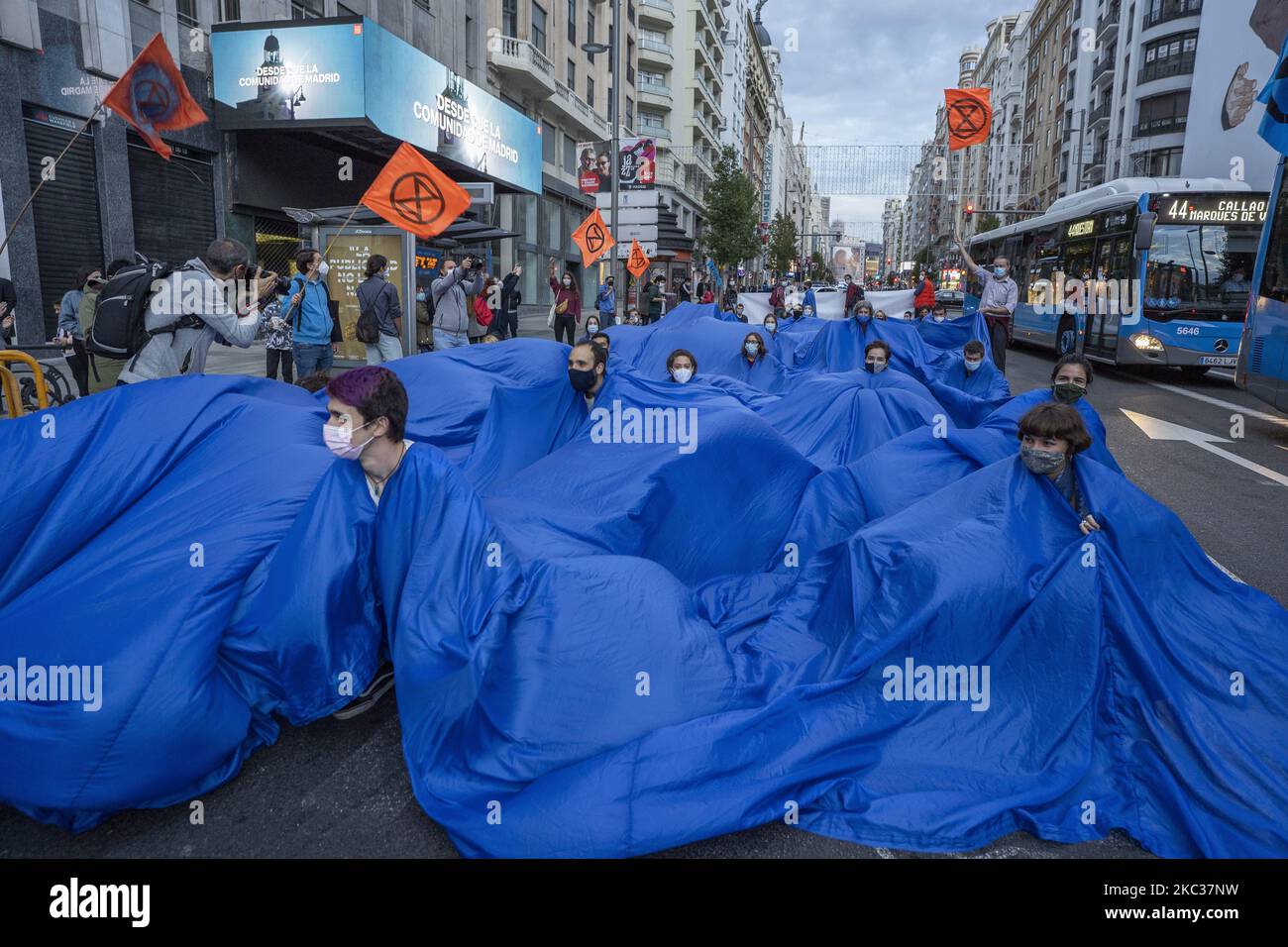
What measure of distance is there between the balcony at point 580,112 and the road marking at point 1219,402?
2317 cm

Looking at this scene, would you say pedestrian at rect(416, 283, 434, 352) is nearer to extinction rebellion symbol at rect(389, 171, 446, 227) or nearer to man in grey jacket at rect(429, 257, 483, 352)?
man in grey jacket at rect(429, 257, 483, 352)

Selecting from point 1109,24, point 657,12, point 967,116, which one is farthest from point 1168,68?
point 967,116

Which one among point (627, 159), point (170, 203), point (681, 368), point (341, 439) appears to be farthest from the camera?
point (627, 159)

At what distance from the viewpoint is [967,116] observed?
39.9 feet

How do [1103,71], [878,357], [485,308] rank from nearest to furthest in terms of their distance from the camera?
[878,357] → [485,308] → [1103,71]

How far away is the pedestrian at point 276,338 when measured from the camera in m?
8.72

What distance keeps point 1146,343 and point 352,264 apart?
12.7 metres

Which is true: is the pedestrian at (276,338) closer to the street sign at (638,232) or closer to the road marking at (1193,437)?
the road marking at (1193,437)

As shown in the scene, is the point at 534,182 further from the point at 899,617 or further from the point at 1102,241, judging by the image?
the point at 899,617

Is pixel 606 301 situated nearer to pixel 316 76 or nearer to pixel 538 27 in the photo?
pixel 316 76

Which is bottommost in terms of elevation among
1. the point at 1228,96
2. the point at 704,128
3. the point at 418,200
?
the point at 418,200

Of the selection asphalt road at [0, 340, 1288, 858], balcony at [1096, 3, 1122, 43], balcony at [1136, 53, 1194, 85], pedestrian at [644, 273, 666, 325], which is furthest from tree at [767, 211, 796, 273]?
asphalt road at [0, 340, 1288, 858]

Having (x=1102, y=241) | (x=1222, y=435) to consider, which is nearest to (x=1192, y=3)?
(x=1102, y=241)

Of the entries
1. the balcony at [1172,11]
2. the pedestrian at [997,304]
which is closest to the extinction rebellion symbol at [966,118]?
the pedestrian at [997,304]
